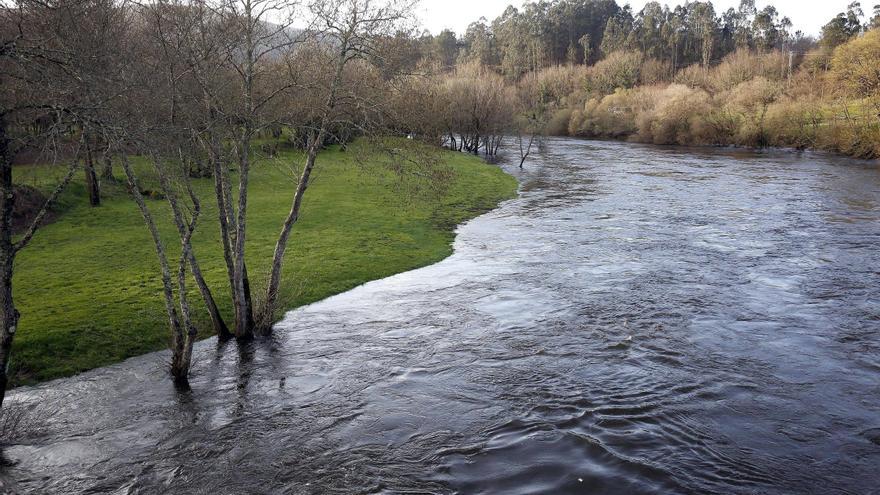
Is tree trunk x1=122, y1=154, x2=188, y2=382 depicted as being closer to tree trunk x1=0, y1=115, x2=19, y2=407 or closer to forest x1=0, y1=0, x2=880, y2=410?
forest x1=0, y1=0, x2=880, y2=410

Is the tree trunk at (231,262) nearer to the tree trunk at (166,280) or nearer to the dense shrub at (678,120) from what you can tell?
the tree trunk at (166,280)

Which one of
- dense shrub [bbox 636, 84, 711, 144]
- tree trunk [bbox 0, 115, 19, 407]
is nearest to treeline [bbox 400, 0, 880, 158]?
dense shrub [bbox 636, 84, 711, 144]

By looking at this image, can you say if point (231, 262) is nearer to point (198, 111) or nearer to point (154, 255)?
point (198, 111)

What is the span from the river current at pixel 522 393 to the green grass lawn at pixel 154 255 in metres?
1.29

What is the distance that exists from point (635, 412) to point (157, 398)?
10.0 meters

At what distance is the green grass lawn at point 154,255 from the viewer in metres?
15.6

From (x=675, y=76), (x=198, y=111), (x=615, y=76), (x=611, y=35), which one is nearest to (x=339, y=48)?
(x=198, y=111)

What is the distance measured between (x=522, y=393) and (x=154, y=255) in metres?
16.3

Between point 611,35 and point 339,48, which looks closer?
point 339,48

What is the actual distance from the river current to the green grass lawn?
1294mm

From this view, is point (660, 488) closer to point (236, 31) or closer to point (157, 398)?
point (157, 398)

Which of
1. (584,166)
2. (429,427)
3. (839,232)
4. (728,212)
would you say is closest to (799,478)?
(429,427)

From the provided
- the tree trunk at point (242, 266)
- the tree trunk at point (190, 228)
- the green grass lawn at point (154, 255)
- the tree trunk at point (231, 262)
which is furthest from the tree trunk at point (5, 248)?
the tree trunk at point (242, 266)

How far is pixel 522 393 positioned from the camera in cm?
1340
